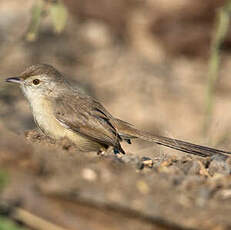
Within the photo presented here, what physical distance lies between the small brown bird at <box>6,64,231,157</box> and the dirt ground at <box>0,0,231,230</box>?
1.31 feet

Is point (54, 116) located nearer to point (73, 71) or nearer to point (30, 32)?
point (30, 32)

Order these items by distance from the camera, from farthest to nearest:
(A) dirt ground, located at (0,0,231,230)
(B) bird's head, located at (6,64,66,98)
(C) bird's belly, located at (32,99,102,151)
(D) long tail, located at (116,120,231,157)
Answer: (B) bird's head, located at (6,64,66,98) → (C) bird's belly, located at (32,99,102,151) → (D) long tail, located at (116,120,231,157) → (A) dirt ground, located at (0,0,231,230)

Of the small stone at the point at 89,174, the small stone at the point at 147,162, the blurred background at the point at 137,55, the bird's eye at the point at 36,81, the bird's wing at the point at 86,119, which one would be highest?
the blurred background at the point at 137,55

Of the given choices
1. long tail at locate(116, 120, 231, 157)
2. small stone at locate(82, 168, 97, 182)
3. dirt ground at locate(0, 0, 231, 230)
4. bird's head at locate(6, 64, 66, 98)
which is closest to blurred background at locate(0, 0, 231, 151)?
dirt ground at locate(0, 0, 231, 230)

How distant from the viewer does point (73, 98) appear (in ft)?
27.4

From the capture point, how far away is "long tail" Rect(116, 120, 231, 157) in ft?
24.1

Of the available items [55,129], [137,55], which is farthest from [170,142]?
[137,55]

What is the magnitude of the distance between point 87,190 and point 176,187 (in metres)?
0.94

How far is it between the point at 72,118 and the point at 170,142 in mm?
1357

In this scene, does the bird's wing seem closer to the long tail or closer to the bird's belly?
the bird's belly

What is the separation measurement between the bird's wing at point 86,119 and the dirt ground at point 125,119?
2.16ft

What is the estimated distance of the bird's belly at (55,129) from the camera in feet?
25.2

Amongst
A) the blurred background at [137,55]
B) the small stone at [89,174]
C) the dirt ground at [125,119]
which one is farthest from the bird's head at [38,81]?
the blurred background at [137,55]

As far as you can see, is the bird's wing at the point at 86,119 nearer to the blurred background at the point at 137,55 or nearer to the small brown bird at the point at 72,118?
the small brown bird at the point at 72,118
